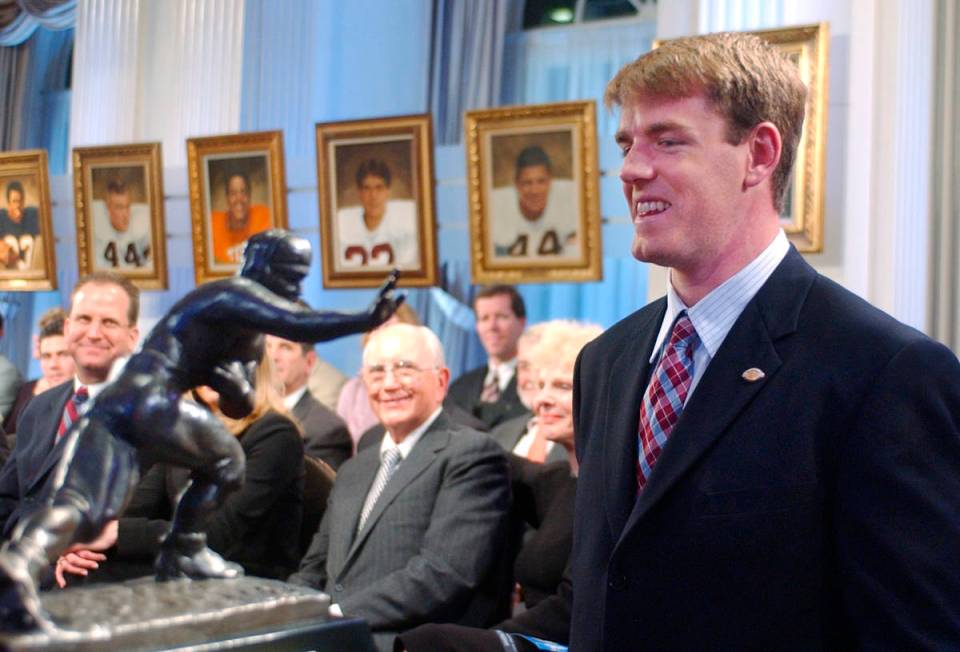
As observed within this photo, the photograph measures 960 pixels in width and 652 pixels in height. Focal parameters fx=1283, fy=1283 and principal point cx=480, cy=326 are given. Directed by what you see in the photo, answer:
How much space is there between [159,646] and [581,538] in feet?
2.45

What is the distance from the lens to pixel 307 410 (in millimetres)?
5773

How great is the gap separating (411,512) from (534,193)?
10.6 ft

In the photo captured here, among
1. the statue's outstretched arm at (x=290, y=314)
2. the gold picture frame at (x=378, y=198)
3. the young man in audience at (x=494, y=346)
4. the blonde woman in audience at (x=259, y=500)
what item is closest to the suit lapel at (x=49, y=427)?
the blonde woman in audience at (x=259, y=500)

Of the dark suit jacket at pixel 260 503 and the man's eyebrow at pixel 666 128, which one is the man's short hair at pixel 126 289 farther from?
the man's eyebrow at pixel 666 128

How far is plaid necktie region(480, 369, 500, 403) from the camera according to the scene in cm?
666

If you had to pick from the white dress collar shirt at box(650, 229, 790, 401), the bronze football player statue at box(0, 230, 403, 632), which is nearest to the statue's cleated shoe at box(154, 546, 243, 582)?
the bronze football player statue at box(0, 230, 403, 632)

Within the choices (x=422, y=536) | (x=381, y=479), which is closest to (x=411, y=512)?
(x=422, y=536)

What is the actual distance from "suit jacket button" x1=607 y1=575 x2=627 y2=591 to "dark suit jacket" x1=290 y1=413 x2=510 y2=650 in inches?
75.4

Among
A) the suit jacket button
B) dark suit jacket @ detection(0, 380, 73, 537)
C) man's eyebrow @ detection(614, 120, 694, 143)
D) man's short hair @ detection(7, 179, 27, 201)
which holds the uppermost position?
man's short hair @ detection(7, 179, 27, 201)

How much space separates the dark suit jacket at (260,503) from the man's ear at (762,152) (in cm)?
205

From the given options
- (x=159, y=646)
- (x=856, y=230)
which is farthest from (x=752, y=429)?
(x=856, y=230)

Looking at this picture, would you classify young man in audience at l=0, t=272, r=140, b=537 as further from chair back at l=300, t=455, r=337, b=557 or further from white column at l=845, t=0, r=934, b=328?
white column at l=845, t=0, r=934, b=328

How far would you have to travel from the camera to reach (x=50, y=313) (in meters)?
7.02

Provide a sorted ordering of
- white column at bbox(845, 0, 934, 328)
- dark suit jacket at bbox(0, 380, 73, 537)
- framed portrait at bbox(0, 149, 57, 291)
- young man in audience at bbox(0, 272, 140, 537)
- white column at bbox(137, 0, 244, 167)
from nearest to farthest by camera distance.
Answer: young man in audience at bbox(0, 272, 140, 537) → dark suit jacket at bbox(0, 380, 73, 537) → white column at bbox(845, 0, 934, 328) → white column at bbox(137, 0, 244, 167) → framed portrait at bbox(0, 149, 57, 291)
